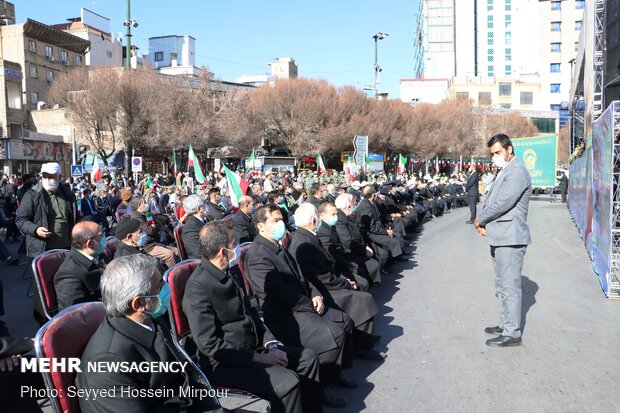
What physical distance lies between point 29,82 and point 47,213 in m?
47.5

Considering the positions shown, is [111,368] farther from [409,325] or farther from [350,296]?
[409,325]

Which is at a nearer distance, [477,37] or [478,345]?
[478,345]

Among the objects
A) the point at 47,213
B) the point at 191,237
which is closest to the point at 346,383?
the point at 191,237

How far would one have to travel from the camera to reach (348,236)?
27.2 ft

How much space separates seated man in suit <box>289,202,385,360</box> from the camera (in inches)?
225

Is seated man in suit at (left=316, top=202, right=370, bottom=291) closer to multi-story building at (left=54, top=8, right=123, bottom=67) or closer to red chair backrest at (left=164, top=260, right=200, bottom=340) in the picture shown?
red chair backrest at (left=164, top=260, right=200, bottom=340)

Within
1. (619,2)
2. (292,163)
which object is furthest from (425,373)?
(292,163)

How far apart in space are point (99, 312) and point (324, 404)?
205 centimetres

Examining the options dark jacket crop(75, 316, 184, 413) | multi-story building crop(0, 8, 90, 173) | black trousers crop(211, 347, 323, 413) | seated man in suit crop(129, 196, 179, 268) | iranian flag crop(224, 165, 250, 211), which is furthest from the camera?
multi-story building crop(0, 8, 90, 173)

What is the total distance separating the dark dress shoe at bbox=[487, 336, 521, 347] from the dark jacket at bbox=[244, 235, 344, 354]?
185cm

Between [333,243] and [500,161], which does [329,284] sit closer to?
[333,243]

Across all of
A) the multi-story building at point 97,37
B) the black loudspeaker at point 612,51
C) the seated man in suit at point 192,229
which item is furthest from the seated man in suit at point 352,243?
the multi-story building at point 97,37

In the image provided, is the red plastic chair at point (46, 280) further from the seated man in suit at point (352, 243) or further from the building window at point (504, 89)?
the building window at point (504, 89)

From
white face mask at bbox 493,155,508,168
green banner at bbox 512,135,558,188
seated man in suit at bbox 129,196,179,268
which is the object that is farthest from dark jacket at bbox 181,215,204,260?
green banner at bbox 512,135,558,188
